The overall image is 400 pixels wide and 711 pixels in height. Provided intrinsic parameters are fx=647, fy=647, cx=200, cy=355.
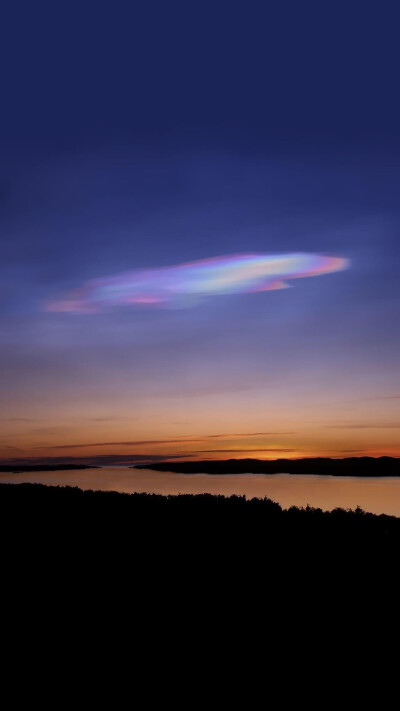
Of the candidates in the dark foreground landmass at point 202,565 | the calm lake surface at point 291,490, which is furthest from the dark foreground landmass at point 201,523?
the calm lake surface at point 291,490

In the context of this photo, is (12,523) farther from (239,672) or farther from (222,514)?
(239,672)

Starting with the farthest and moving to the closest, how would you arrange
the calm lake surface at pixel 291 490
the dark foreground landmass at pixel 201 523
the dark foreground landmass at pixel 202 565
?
the calm lake surface at pixel 291 490 → the dark foreground landmass at pixel 201 523 → the dark foreground landmass at pixel 202 565

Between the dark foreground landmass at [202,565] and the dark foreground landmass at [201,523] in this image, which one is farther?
the dark foreground landmass at [201,523]

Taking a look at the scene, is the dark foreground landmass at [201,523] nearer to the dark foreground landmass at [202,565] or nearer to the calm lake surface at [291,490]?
the dark foreground landmass at [202,565]

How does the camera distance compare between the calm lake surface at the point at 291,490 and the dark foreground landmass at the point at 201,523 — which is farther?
the calm lake surface at the point at 291,490

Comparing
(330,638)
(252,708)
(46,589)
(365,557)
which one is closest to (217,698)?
(252,708)

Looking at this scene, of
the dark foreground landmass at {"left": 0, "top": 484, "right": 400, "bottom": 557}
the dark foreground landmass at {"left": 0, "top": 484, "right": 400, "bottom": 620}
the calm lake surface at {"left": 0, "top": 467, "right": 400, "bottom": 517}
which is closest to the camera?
the dark foreground landmass at {"left": 0, "top": 484, "right": 400, "bottom": 620}

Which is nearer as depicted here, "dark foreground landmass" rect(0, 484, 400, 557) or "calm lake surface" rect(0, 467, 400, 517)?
"dark foreground landmass" rect(0, 484, 400, 557)

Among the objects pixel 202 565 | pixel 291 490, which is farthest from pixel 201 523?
pixel 291 490

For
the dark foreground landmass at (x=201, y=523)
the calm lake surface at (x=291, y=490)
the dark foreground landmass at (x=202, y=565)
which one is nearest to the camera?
the dark foreground landmass at (x=202, y=565)

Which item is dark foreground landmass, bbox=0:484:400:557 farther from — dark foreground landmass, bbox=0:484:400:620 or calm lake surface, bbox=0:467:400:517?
calm lake surface, bbox=0:467:400:517

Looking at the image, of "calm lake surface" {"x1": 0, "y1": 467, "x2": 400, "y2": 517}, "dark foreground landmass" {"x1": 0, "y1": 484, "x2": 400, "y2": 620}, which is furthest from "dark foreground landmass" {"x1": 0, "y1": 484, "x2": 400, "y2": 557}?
"calm lake surface" {"x1": 0, "y1": 467, "x2": 400, "y2": 517}
